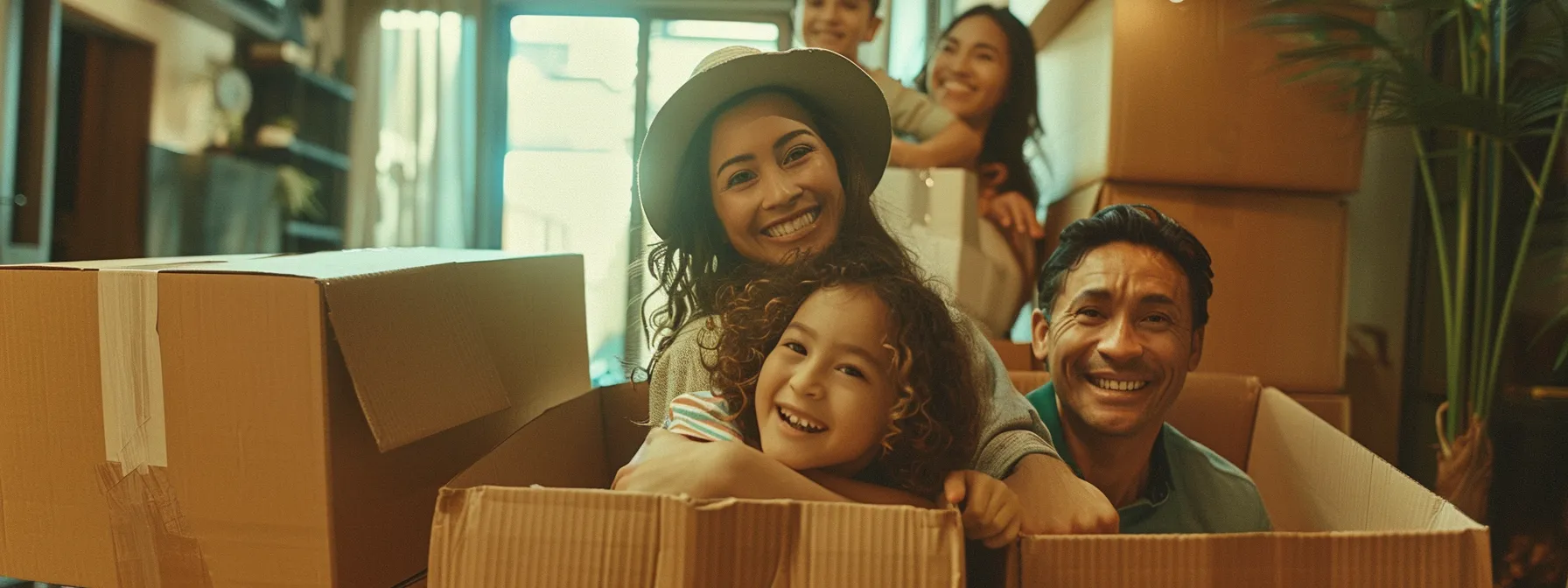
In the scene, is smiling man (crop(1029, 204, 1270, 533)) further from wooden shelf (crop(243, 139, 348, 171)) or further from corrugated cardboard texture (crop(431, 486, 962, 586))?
wooden shelf (crop(243, 139, 348, 171))

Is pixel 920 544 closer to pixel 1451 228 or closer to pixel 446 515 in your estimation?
pixel 446 515

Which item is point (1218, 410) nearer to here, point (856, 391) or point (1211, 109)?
point (1211, 109)

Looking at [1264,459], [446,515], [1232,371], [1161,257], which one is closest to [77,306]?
[446,515]

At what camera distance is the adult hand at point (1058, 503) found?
0.67m

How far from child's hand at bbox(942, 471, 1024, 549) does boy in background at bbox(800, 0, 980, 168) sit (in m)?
1.02

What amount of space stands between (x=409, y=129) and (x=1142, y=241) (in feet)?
11.5

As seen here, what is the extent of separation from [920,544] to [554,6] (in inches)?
158

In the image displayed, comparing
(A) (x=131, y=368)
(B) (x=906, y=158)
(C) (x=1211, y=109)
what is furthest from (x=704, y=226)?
(C) (x=1211, y=109)

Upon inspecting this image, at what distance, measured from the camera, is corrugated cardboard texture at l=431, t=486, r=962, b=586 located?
507mm

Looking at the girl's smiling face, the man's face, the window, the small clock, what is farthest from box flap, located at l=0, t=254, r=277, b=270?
the window

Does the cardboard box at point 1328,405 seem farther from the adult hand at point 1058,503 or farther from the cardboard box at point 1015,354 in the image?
the adult hand at point 1058,503

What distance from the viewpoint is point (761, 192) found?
84 centimetres

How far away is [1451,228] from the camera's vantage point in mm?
1874

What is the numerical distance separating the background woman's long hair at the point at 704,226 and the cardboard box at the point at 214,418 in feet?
0.74
